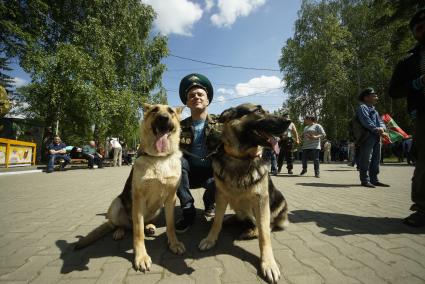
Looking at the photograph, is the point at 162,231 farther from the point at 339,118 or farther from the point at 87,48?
the point at 339,118

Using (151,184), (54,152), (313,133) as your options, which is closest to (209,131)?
(151,184)

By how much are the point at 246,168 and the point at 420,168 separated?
2500 millimetres

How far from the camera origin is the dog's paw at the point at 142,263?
2.16m

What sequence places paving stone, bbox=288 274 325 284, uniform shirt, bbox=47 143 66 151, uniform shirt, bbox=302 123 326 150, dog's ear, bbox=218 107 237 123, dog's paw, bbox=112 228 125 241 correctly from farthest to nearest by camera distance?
uniform shirt, bbox=47 143 66 151 < uniform shirt, bbox=302 123 326 150 < dog's paw, bbox=112 228 125 241 < dog's ear, bbox=218 107 237 123 < paving stone, bbox=288 274 325 284

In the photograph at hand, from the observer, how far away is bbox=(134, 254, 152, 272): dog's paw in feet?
7.08

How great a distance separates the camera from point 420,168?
3.12m

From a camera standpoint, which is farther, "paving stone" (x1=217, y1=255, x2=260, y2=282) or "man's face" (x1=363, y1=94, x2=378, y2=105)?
"man's face" (x1=363, y1=94, x2=378, y2=105)

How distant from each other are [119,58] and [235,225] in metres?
18.5

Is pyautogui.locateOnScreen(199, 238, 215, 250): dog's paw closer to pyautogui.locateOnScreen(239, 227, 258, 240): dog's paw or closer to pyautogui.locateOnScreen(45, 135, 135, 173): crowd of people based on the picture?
pyautogui.locateOnScreen(239, 227, 258, 240): dog's paw

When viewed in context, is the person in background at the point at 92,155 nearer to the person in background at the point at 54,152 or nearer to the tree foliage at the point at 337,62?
the person in background at the point at 54,152

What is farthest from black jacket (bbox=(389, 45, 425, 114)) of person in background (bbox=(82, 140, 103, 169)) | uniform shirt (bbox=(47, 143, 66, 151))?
person in background (bbox=(82, 140, 103, 169))

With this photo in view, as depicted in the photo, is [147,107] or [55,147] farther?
[55,147]

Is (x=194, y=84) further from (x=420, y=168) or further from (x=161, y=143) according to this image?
(x=420, y=168)

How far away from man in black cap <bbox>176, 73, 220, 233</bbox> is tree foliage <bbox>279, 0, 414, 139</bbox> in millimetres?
23044
